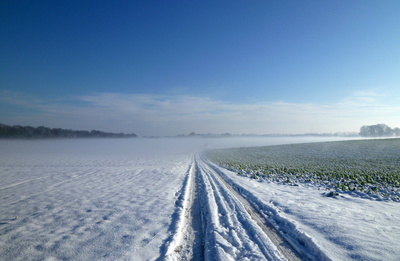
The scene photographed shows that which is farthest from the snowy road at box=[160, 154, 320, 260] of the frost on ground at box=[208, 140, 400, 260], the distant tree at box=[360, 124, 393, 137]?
the distant tree at box=[360, 124, 393, 137]

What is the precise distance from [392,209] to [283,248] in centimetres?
610

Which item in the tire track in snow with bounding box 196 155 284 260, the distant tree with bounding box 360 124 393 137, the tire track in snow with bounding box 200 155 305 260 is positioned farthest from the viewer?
the distant tree with bounding box 360 124 393 137

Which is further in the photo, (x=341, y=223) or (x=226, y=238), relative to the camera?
(x=341, y=223)

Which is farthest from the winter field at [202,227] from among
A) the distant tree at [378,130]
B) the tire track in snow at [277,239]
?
the distant tree at [378,130]

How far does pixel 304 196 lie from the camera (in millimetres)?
9672

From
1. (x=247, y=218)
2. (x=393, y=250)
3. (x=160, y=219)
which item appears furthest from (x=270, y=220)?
(x=160, y=219)

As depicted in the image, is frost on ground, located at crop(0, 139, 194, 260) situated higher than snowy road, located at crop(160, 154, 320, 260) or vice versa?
snowy road, located at crop(160, 154, 320, 260)

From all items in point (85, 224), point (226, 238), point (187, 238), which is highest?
point (226, 238)

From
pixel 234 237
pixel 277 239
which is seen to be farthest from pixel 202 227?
pixel 277 239

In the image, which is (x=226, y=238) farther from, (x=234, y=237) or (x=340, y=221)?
(x=340, y=221)

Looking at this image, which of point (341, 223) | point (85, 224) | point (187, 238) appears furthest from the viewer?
point (85, 224)

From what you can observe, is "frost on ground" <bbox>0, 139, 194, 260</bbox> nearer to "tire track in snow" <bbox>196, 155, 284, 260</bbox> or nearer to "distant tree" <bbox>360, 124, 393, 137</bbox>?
"tire track in snow" <bbox>196, 155, 284, 260</bbox>

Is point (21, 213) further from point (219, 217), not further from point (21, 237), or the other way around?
point (219, 217)

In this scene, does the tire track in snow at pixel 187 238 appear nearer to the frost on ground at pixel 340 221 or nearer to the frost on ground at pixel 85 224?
the frost on ground at pixel 85 224
